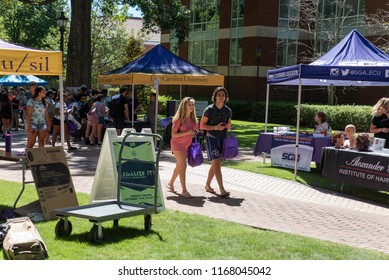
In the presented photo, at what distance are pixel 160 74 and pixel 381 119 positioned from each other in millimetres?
7744

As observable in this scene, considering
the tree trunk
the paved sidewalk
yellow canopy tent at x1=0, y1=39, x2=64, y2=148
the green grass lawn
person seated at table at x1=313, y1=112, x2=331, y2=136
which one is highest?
the tree trunk

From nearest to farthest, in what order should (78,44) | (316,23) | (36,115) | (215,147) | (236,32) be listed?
1. (215,147)
2. (36,115)
3. (78,44)
4. (316,23)
5. (236,32)

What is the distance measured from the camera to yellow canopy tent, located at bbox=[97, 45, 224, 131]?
17.2 meters

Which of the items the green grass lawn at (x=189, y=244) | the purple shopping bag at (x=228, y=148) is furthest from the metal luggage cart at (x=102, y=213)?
the purple shopping bag at (x=228, y=148)

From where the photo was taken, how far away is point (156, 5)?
90.5ft

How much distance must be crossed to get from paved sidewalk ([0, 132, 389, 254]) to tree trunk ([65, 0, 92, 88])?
1243 centimetres

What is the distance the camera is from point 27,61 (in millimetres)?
8484

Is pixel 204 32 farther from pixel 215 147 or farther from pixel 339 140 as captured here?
pixel 215 147

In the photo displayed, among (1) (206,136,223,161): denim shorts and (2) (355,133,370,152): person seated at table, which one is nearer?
(1) (206,136,223,161): denim shorts

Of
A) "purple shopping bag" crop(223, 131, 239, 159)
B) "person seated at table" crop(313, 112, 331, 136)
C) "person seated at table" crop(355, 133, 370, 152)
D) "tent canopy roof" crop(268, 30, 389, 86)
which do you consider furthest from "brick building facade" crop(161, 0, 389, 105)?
"purple shopping bag" crop(223, 131, 239, 159)

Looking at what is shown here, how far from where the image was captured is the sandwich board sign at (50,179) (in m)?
7.71

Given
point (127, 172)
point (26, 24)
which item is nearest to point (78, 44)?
point (127, 172)

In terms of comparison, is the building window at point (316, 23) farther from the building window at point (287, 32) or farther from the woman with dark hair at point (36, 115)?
the woman with dark hair at point (36, 115)

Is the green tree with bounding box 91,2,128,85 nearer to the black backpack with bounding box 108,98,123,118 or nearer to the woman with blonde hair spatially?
the black backpack with bounding box 108,98,123,118
